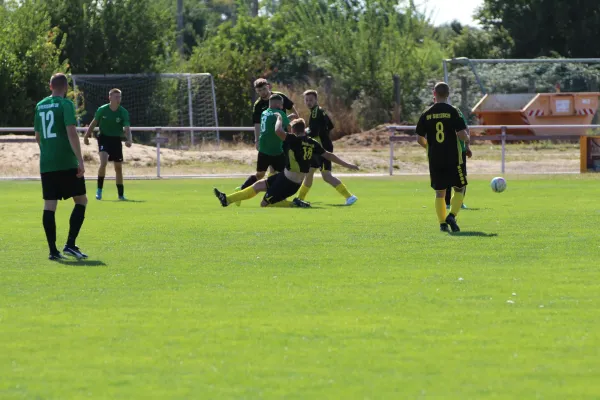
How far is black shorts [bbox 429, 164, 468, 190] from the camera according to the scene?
14.1 m

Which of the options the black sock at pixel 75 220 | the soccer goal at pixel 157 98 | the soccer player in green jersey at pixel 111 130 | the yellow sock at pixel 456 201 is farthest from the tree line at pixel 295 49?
the black sock at pixel 75 220

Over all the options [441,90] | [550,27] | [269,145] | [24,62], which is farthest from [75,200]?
[550,27]

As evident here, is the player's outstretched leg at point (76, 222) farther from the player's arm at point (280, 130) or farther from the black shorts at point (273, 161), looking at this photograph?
the black shorts at point (273, 161)

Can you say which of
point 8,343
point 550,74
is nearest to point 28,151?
point 550,74

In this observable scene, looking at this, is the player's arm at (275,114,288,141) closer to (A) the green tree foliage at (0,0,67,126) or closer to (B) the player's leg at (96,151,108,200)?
(B) the player's leg at (96,151,108,200)

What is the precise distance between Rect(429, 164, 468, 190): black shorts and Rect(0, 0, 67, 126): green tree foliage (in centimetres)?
2941

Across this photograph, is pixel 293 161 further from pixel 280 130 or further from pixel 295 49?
pixel 295 49

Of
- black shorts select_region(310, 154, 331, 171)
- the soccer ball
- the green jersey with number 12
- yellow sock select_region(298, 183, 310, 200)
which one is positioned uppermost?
the green jersey with number 12

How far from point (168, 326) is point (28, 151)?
27740 mm

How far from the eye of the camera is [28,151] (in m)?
34.5

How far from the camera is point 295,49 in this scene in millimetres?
59000

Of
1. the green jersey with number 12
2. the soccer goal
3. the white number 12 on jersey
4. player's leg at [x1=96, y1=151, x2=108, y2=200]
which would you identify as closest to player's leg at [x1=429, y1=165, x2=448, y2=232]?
the green jersey with number 12

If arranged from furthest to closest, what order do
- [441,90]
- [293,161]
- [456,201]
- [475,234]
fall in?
1. [293,161]
2. [456,201]
3. [475,234]
4. [441,90]

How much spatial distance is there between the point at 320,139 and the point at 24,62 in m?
24.6
